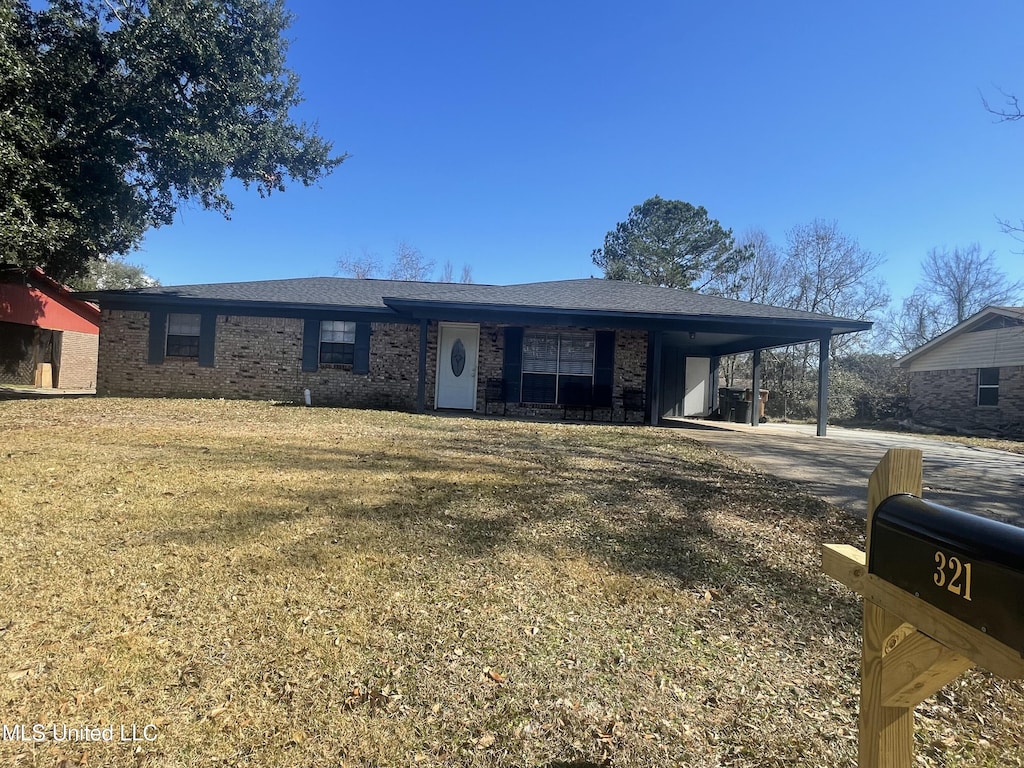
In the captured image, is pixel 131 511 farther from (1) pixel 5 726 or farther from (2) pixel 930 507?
(2) pixel 930 507

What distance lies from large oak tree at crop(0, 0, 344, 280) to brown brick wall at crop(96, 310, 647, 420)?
90.3 inches

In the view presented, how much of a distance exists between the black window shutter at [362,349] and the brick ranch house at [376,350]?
0.02 metres

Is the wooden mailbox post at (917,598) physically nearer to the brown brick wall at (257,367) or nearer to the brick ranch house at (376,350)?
the brick ranch house at (376,350)

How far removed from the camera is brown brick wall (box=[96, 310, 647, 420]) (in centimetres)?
1291

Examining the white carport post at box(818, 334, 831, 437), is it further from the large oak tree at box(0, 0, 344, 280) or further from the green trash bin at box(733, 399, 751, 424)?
the large oak tree at box(0, 0, 344, 280)

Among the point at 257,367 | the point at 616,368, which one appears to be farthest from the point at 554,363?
the point at 257,367

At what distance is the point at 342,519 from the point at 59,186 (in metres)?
11.7

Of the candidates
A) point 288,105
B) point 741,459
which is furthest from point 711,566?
point 288,105

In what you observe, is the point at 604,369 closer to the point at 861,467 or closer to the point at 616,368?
the point at 616,368

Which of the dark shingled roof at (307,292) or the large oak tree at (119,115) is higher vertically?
the large oak tree at (119,115)

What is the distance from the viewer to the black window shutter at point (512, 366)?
12.4 m

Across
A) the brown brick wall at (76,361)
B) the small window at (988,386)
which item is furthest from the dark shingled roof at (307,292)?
the small window at (988,386)

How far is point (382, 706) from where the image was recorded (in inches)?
76.2

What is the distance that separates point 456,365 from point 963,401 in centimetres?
1623
